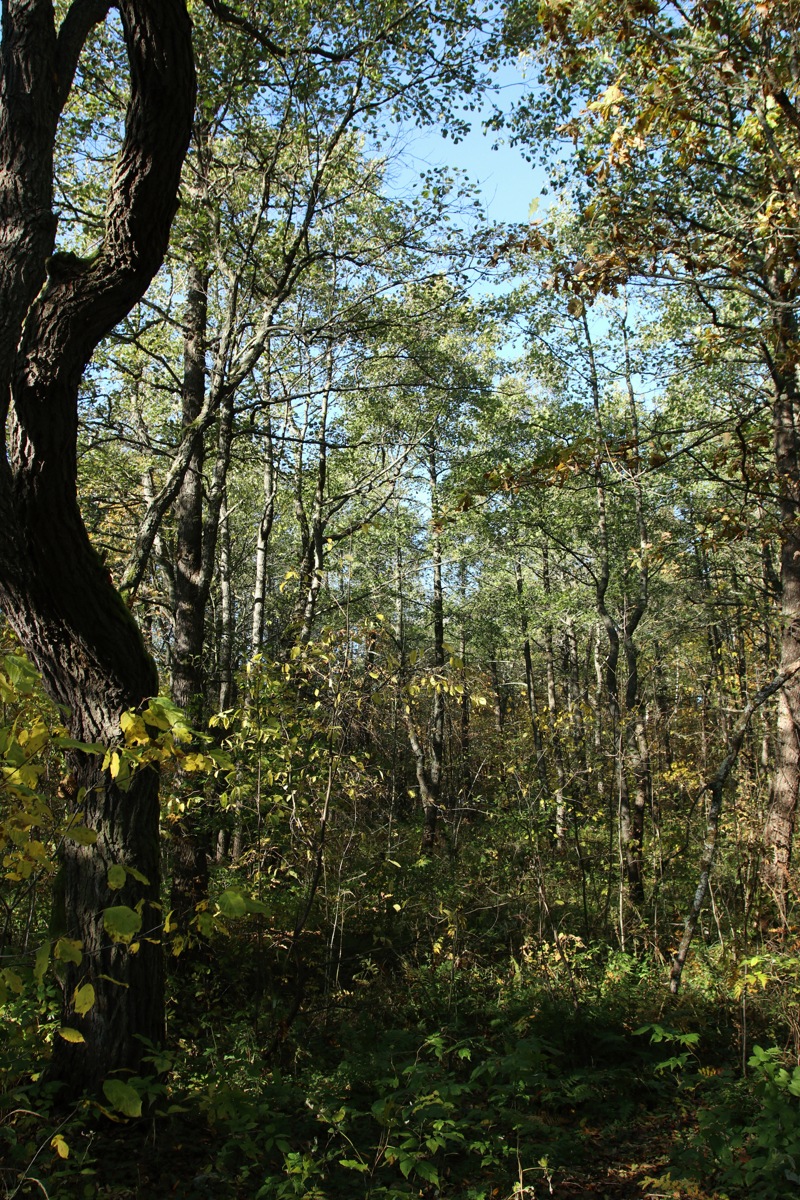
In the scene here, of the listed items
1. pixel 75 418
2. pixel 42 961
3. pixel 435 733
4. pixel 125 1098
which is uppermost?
pixel 75 418

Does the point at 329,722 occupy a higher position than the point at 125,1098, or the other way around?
the point at 329,722

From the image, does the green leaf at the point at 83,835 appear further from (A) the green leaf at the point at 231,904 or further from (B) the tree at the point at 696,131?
(B) the tree at the point at 696,131

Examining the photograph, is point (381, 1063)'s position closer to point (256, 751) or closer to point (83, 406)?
point (256, 751)

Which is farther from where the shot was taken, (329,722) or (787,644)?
(787,644)

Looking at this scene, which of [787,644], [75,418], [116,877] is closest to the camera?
[116,877]

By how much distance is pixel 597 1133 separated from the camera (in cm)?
436

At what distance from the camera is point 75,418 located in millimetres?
3455

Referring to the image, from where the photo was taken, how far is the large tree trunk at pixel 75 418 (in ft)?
10.2

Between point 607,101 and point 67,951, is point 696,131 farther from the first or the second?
point 67,951

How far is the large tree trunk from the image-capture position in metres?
3.12

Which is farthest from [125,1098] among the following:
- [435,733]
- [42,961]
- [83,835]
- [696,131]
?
[435,733]

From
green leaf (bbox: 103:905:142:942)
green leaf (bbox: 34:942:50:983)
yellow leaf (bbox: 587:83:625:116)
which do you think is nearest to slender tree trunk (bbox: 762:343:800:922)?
yellow leaf (bbox: 587:83:625:116)

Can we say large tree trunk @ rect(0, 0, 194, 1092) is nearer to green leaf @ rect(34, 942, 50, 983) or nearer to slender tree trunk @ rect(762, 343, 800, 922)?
green leaf @ rect(34, 942, 50, 983)

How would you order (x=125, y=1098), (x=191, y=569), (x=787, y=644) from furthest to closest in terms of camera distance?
(x=787, y=644) < (x=191, y=569) < (x=125, y=1098)
